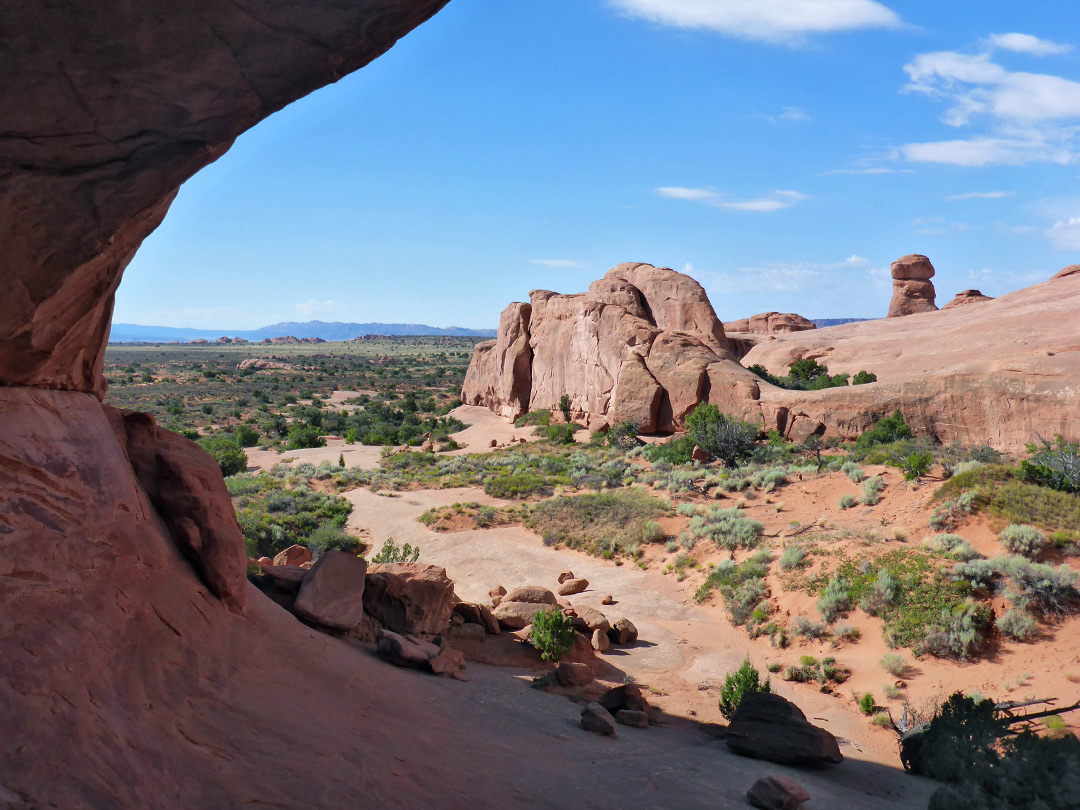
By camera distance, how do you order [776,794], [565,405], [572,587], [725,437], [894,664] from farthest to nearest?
[565,405], [725,437], [572,587], [894,664], [776,794]

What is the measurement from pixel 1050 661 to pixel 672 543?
979 cm

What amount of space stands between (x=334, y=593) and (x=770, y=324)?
65837 millimetres

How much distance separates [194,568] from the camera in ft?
25.1

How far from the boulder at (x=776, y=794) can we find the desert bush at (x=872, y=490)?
13366mm

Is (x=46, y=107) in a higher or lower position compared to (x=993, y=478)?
higher

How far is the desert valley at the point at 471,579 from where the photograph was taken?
16.0 feet

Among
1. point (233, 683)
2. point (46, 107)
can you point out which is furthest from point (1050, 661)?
point (46, 107)

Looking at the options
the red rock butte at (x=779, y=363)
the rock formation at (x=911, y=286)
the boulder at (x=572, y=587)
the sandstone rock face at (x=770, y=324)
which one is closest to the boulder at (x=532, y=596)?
the boulder at (x=572, y=587)

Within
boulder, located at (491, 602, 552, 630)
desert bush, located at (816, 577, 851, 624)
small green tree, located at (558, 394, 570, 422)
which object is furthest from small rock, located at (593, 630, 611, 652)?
small green tree, located at (558, 394, 570, 422)

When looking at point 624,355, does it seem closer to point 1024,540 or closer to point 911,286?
point 1024,540

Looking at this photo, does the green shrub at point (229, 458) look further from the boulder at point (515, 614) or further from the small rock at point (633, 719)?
the small rock at point (633, 719)

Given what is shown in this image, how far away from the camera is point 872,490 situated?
20.3m

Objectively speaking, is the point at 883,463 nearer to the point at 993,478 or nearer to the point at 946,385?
the point at 993,478

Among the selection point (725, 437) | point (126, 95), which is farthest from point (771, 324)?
point (126, 95)
